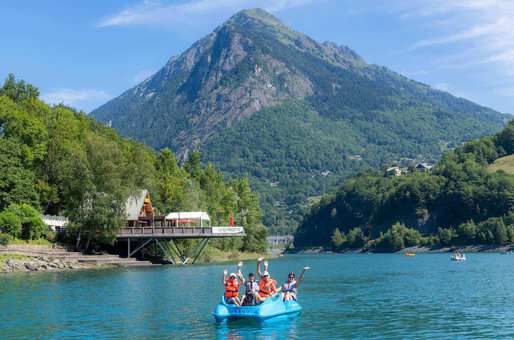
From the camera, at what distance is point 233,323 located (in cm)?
3978

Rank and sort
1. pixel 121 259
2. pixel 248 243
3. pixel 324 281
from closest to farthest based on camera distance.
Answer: pixel 324 281
pixel 121 259
pixel 248 243

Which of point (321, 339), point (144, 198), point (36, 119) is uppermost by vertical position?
point (36, 119)

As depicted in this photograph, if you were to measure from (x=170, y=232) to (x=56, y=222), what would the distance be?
52.8ft

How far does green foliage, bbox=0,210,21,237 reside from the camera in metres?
84.6

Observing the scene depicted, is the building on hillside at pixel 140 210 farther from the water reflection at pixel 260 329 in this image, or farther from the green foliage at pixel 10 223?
the water reflection at pixel 260 329

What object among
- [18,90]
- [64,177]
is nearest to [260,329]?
[64,177]

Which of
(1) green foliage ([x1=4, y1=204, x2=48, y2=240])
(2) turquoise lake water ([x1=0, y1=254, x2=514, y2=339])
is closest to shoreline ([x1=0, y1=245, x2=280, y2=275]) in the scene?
(1) green foliage ([x1=4, y1=204, x2=48, y2=240])

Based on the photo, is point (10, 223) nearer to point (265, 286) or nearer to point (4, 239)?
point (4, 239)

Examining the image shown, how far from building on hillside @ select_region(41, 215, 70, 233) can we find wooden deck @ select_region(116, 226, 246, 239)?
25.2ft

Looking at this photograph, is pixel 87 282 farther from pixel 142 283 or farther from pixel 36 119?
pixel 36 119

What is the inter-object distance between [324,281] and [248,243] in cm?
7340

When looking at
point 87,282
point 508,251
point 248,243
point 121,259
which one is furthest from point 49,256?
point 508,251

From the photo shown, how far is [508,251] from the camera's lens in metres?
183

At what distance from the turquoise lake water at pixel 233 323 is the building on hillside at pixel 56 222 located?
26307mm
